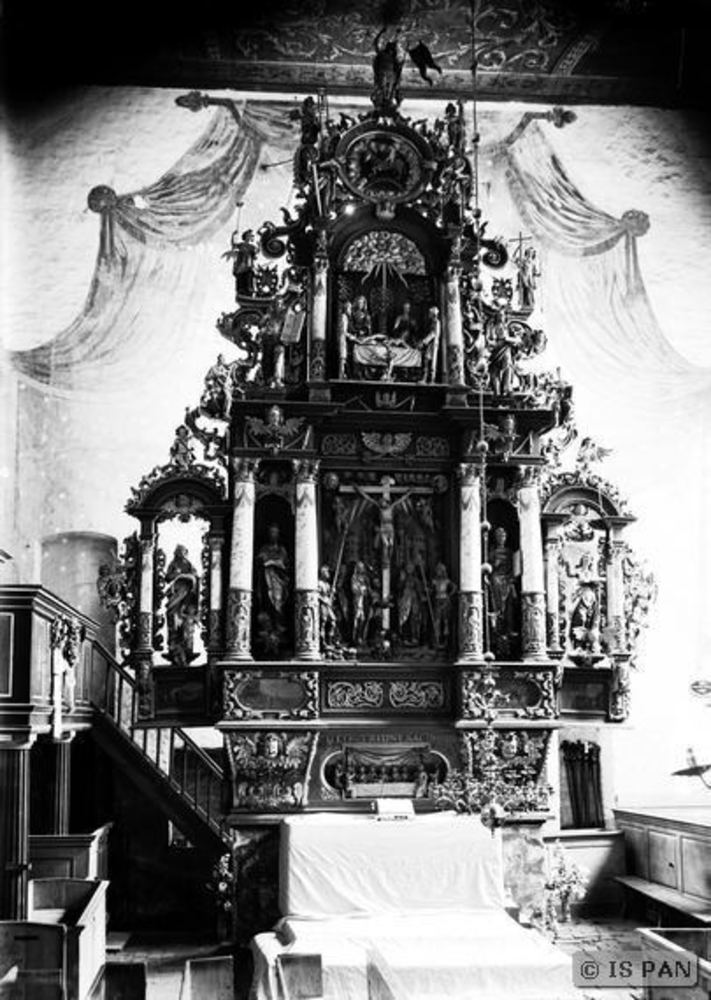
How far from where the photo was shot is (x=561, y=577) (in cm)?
1355

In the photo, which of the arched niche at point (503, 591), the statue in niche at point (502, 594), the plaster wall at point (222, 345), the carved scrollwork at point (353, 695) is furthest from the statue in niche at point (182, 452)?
the plaster wall at point (222, 345)

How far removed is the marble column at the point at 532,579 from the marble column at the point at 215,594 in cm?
310

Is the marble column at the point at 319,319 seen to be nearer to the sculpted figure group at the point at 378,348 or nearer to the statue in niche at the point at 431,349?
the sculpted figure group at the point at 378,348

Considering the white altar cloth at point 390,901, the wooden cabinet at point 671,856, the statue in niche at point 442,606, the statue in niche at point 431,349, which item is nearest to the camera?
the white altar cloth at point 390,901

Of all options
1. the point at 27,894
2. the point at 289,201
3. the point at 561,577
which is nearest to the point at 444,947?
the point at 27,894

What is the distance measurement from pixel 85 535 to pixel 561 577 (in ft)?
23.9

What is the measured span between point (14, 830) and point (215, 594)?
3.22 metres

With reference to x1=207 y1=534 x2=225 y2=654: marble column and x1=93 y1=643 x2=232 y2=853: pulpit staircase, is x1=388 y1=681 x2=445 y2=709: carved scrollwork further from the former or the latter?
x1=93 y1=643 x2=232 y2=853: pulpit staircase

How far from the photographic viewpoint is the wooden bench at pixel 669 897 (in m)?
11.8

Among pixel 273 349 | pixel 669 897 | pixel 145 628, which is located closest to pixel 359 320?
pixel 273 349

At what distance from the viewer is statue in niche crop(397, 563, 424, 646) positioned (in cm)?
1294

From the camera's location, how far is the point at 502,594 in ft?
43.0

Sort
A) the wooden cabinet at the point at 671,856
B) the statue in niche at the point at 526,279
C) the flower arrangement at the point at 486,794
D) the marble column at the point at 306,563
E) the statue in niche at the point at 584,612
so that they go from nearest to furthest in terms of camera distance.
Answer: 1. the flower arrangement at the point at 486,794
2. the wooden cabinet at the point at 671,856
3. the marble column at the point at 306,563
4. the statue in niche at the point at 584,612
5. the statue in niche at the point at 526,279

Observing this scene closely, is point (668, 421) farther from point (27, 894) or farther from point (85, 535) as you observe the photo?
point (27, 894)
